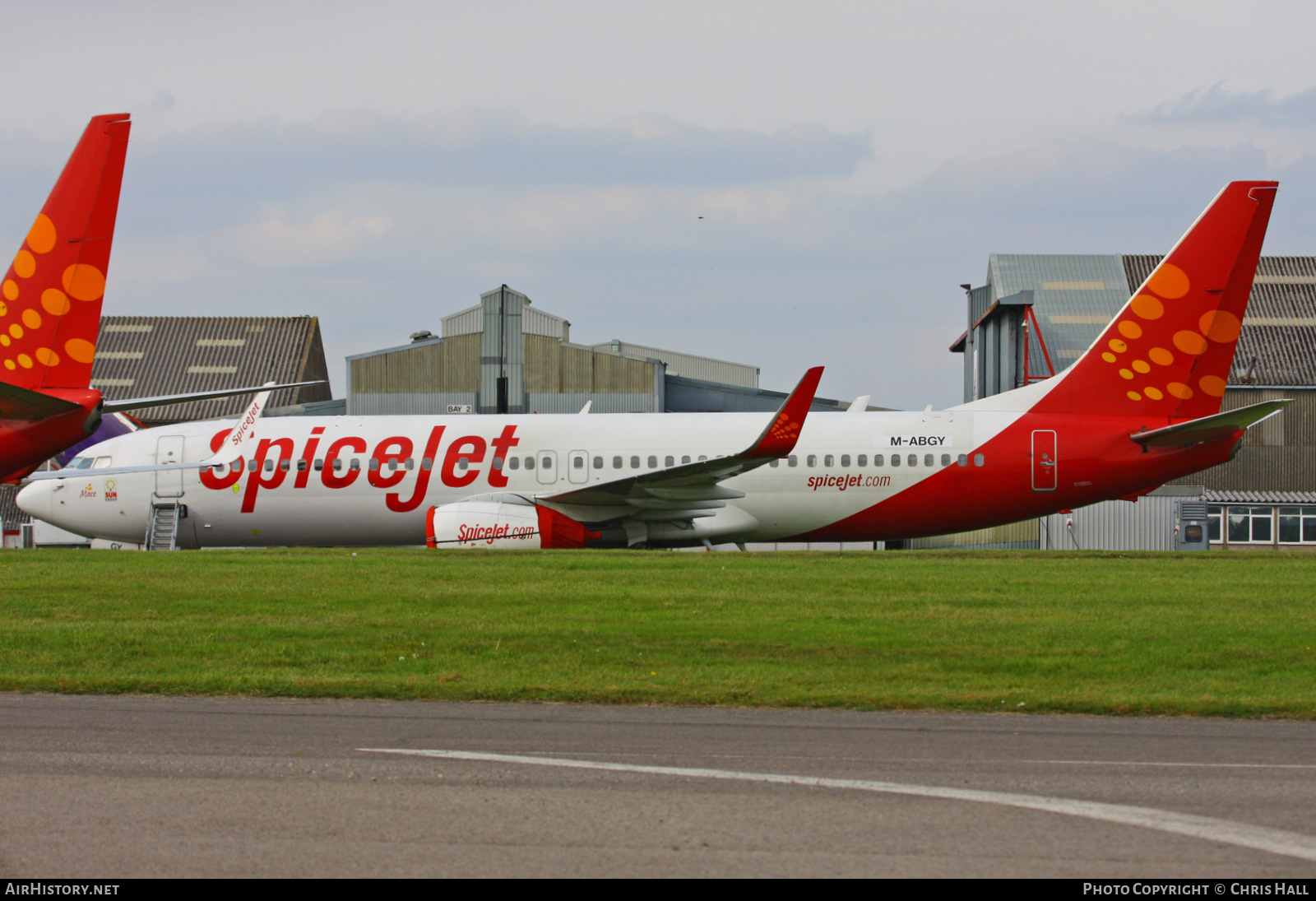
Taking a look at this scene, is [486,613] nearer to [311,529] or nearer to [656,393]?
[311,529]

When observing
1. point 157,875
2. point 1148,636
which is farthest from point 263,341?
point 157,875

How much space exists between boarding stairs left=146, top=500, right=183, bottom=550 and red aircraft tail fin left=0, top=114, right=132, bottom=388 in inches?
437

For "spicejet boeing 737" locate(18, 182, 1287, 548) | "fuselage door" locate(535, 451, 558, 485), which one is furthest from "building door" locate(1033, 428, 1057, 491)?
"fuselage door" locate(535, 451, 558, 485)

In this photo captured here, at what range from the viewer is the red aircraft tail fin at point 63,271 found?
14.4m

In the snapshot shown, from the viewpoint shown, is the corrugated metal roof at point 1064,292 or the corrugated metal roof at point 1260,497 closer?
the corrugated metal roof at point 1260,497

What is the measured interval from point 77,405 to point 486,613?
5.63m

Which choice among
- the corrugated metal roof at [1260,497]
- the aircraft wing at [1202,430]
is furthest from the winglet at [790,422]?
the corrugated metal roof at [1260,497]

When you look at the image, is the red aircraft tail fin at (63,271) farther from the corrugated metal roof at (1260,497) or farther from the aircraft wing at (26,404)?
the corrugated metal roof at (1260,497)

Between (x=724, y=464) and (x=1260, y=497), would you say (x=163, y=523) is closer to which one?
(x=724, y=464)

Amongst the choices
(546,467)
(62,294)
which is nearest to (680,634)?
(62,294)

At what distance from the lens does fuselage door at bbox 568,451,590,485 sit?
25.0 meters

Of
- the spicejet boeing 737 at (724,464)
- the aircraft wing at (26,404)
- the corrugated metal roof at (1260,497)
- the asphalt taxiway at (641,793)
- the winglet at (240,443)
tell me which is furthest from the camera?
the corrugated metal roof at (1260,497)

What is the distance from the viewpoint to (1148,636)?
36.1 feet

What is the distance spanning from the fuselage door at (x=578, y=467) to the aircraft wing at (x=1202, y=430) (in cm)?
1050
